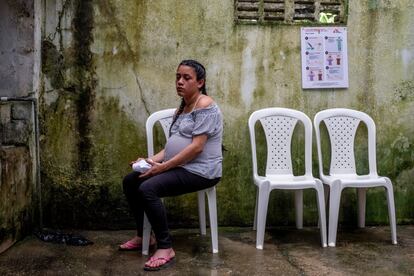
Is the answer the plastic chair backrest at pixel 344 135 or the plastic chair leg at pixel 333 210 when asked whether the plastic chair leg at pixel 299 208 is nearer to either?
the plastic chair backrest at pixel 344 135

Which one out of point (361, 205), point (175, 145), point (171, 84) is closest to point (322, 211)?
point (361, 205)

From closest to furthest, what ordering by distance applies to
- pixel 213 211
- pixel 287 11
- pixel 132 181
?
pixel 132 181 < pixel 213 211 < pixel 287 11

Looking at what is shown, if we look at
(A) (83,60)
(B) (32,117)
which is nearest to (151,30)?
(A) (83,60)

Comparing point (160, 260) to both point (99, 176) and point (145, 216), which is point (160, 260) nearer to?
point (145, 216)

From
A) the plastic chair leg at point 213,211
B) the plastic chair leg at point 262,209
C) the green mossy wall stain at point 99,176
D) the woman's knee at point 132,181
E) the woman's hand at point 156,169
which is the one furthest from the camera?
the green mossy wall stain at point 99,176

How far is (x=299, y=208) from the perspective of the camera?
16.7ft

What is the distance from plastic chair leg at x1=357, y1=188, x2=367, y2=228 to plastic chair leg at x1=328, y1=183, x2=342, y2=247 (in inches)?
24.1

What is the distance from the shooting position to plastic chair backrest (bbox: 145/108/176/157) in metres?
4.59

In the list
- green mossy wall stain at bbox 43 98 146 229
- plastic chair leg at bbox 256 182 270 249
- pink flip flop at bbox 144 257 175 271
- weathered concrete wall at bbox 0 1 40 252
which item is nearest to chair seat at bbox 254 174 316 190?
plastic chair leg at bbox 256 182 270 249

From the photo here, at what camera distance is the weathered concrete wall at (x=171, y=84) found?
4914 mm

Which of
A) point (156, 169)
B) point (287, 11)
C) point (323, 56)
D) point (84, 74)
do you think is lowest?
point (156, 169)

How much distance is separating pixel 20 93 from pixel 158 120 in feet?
3.96

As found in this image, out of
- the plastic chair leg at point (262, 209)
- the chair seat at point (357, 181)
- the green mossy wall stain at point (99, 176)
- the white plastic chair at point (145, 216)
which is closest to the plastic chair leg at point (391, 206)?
the chair seat at point (357, 181)

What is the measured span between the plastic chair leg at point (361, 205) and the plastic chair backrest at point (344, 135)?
0.20 meters
